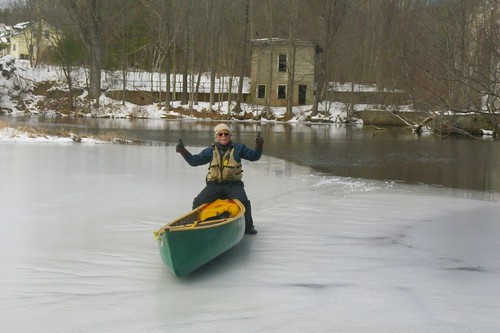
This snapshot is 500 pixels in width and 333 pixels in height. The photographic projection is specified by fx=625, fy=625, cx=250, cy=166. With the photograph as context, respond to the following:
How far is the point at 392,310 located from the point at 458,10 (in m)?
11.5

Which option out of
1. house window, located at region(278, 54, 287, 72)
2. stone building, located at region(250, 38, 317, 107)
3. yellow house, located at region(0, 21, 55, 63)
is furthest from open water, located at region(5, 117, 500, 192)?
yellow house, located at region(0, 21, 55, 63)

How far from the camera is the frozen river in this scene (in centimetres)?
501

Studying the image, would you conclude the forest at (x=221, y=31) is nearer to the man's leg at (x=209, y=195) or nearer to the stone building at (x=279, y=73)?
the stone building at (x=279, y=73)

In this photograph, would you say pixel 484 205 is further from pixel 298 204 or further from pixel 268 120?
pixel 268 120

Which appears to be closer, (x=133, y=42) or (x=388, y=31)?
(x=388, y=31)

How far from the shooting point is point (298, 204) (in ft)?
35.0

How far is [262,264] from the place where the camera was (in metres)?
6.72

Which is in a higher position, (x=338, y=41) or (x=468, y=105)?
(x=338, y=41)

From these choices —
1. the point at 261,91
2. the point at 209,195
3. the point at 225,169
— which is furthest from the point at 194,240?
the point at 261,91

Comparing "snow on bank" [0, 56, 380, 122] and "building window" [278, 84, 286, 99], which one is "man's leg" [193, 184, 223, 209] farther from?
"building window" [278, 84, 286, 99]

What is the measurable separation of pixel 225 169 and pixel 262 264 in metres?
1.79

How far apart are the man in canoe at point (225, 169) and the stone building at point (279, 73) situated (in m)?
46.1

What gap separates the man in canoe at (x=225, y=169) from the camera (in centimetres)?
801

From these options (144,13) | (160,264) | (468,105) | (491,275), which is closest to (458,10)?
(468,105)
